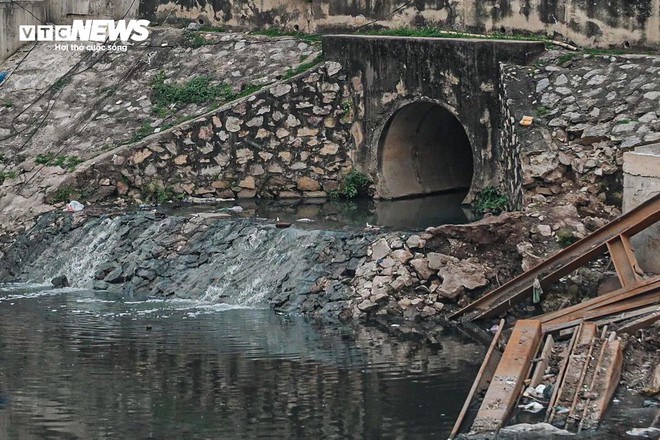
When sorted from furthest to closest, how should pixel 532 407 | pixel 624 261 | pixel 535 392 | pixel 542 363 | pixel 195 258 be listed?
pixel 195 258, pixel 624 261, pixel 542 363, pixel 535 392, pixel 532 407

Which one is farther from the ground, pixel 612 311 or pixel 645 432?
pixel 612 311

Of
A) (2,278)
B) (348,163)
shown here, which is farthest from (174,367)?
(348,163)

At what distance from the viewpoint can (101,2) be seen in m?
33.7

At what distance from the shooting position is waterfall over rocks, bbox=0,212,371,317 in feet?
78.8

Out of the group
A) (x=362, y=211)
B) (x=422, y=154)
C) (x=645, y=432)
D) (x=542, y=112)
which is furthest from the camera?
(x=422, y=154)

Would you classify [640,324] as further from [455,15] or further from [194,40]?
[194,40]

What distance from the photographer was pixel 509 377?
726 inches

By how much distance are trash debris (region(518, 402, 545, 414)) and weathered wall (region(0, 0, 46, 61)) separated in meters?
18.8

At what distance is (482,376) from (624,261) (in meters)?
3.49

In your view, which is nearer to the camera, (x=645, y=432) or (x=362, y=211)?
(x=645, y=432)

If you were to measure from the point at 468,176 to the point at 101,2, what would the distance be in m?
8.87

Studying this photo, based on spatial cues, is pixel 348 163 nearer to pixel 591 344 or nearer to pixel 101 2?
pixel 101 2

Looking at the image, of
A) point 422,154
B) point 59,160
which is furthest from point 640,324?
point 59,160

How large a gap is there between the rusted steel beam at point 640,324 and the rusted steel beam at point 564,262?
2.01 metres
